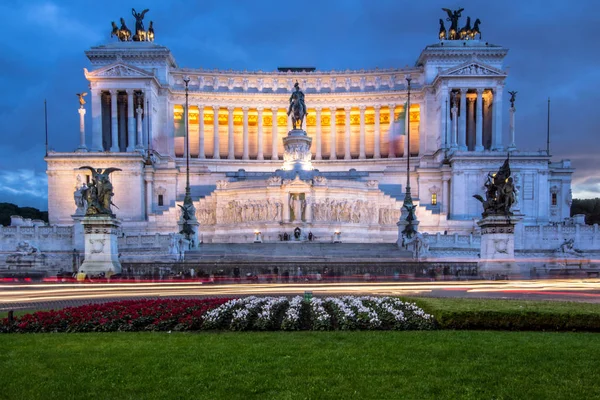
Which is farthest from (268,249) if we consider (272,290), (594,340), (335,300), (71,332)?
(594,340)

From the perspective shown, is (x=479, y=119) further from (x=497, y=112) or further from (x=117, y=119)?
(x=117, y=119)

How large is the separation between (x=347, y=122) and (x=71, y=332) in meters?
82.0

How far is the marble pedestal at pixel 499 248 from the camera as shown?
3322 centimetres

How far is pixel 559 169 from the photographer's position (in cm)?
7656

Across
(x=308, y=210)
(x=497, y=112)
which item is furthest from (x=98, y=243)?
(x=497, y=112)

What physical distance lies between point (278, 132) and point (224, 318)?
8357 centimetres

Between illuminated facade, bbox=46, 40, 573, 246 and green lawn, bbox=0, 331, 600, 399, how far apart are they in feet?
142

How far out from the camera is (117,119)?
3383 inches

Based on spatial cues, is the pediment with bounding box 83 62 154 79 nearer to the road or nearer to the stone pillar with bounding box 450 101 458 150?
the stone pillar with bounding box 450 101 458 150

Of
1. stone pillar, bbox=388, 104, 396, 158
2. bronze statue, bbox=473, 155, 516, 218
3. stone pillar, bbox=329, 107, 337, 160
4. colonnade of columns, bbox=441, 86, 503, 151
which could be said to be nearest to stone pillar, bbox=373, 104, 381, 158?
stone pillar, bbox=388, 104, 396, 158

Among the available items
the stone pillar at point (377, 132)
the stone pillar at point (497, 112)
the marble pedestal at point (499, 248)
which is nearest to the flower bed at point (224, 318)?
the marble pedestal at point (499, 248)

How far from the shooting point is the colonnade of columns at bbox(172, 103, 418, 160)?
A: 306ft

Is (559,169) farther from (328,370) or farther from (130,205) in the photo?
(328,370)

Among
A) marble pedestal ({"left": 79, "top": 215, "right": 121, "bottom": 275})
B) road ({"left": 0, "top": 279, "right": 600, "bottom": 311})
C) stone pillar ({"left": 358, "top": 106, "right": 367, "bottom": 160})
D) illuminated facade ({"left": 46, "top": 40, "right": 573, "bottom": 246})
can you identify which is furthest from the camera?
stone pillar ({"left": 358, "top": 106, "right": 367, "bottom": 160})
